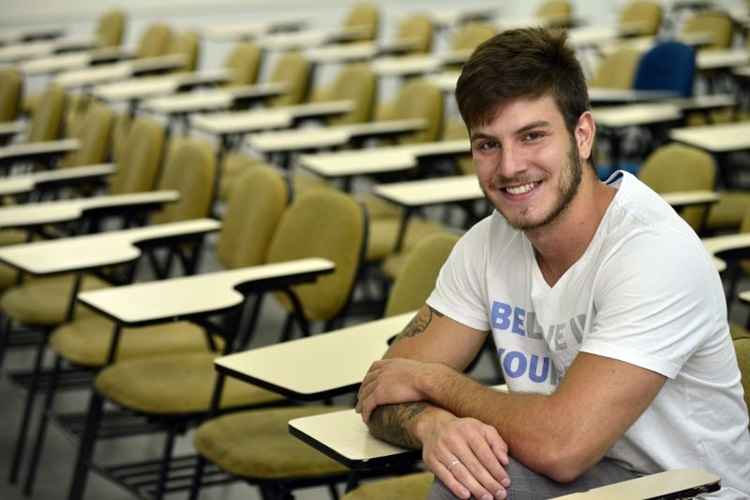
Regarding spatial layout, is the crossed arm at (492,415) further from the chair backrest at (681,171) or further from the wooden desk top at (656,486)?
the chair backrest at (681,171)

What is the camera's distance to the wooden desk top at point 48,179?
17.5ft

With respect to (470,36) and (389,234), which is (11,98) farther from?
(389,234)

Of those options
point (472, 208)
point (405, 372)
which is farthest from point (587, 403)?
point (472, 208)

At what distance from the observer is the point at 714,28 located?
9000 millimetres

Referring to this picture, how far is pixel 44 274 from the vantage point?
12.9 feet

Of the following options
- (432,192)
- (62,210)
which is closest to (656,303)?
(432,192)

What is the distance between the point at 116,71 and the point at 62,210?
445 centimetres

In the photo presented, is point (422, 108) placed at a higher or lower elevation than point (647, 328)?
lower

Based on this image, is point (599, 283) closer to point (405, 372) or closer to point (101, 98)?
point (405, 372)

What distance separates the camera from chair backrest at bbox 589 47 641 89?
752cm

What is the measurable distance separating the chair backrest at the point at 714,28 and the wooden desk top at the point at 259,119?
2.94 meters

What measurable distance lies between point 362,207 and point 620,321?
1.86 m

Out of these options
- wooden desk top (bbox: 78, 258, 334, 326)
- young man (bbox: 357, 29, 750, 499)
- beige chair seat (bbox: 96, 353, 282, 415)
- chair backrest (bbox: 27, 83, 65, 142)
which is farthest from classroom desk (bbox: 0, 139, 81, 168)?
young man (bbox: 357, 29, 750, 499)

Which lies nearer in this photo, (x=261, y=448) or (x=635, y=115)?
(x=261, y=448)
